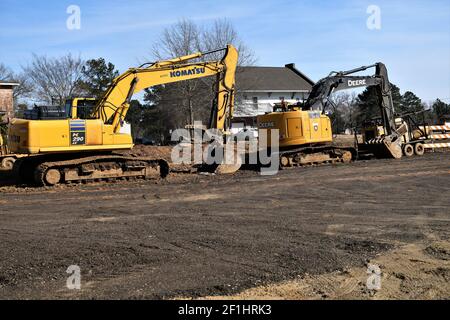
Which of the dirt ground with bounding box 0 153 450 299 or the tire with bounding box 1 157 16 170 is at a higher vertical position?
the tire with bounding box 1 157 16 170

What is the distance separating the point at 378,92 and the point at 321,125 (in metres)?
4.21

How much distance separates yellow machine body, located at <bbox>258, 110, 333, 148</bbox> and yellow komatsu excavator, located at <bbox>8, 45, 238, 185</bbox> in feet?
12.7

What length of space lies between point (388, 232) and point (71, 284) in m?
5.20

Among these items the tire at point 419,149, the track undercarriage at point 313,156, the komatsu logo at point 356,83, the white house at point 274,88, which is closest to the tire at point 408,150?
the tire at point 419,149

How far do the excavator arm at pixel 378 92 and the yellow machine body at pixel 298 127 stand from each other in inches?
30.2

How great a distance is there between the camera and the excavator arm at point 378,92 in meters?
20.8

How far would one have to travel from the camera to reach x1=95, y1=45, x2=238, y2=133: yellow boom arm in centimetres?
1658

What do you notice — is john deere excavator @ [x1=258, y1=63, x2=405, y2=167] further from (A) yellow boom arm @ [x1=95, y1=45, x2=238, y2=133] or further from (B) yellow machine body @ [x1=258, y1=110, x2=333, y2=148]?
(A) yellow boom arm @ [x1=95, y1=45, x2=238, y2=133]

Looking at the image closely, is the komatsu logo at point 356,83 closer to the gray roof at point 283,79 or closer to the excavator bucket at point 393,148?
the excavator bucket at point 393,148

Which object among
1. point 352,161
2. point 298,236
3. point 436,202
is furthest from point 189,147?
point 298,236

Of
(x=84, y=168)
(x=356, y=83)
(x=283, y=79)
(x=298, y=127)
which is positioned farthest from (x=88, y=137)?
(x=283, y=79)

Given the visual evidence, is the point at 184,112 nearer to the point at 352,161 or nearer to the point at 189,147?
the point at 189,147

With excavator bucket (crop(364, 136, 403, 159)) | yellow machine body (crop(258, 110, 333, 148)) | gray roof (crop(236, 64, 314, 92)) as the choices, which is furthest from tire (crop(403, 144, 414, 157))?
gray roof (crop(236, 64, 314, 92))

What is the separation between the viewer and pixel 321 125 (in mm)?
20359
